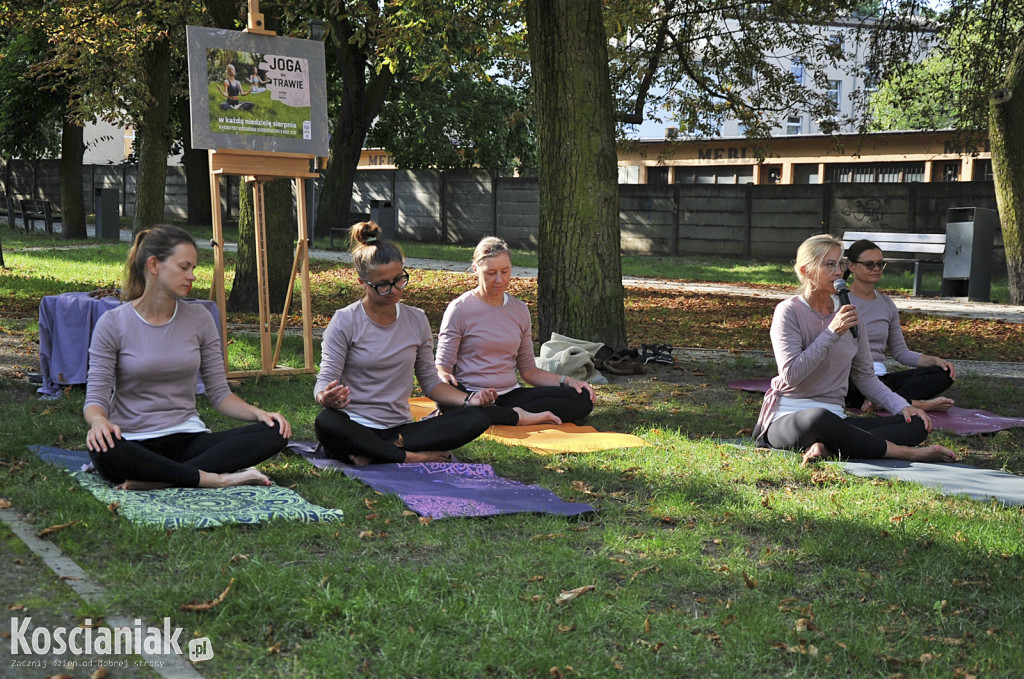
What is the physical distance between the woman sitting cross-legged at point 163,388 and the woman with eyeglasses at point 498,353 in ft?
5.89

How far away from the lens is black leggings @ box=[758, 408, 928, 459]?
6.18 metres

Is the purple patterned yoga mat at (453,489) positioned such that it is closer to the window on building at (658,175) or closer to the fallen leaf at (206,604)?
the fallen leaf at (206,604)

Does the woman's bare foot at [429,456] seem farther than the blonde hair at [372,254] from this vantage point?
Yes

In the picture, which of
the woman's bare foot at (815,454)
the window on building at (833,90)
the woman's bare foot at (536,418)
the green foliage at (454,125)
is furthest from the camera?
the green foliage at (454,125)

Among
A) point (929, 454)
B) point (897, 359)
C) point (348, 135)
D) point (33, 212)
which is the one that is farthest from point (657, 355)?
point (33, 212)

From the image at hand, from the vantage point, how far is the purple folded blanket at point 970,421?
24.2 feet

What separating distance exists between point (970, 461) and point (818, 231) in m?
17.2

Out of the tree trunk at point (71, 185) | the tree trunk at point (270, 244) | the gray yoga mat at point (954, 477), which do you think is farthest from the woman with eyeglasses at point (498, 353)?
the tree trunk at point (71, 185)

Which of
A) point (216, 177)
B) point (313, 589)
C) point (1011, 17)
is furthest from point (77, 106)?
point (313, 589)

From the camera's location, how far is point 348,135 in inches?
1006

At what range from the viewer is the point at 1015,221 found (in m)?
14.4

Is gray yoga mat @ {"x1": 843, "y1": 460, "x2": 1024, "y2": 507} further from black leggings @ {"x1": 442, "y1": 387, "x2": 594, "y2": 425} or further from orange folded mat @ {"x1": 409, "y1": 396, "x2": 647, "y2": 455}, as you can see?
black leggings @ {"x1": 442, "y1": 387, "x2": 594, "y2": 425}

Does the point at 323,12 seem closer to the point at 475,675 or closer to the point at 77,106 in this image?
the point at 77,106

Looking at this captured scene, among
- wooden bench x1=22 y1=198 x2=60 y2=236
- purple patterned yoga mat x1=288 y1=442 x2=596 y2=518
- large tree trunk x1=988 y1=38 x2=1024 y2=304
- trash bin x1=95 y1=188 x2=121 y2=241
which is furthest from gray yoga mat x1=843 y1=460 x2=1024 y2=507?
wooden bench x1=22 y1=198 x2=60 y2=236
